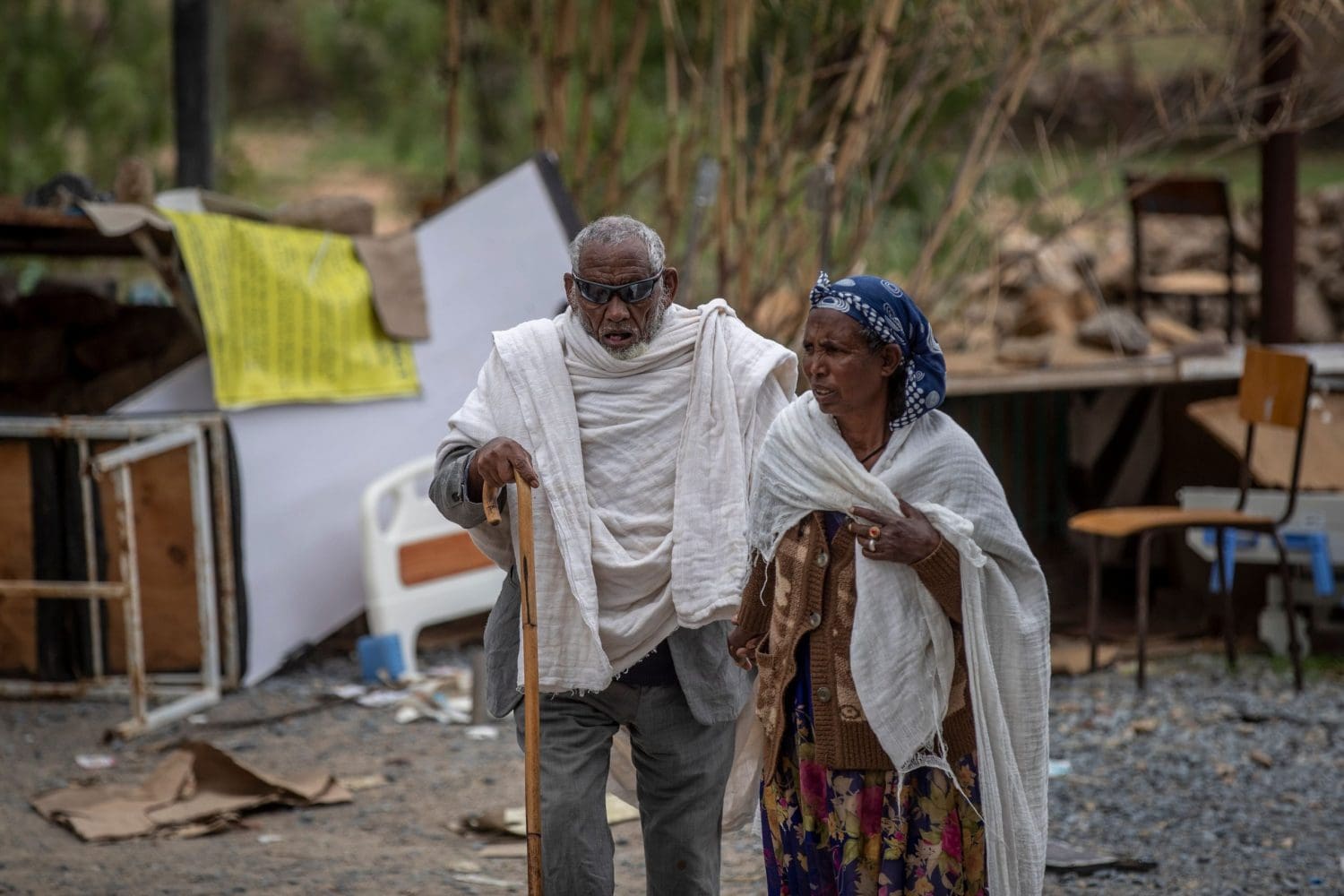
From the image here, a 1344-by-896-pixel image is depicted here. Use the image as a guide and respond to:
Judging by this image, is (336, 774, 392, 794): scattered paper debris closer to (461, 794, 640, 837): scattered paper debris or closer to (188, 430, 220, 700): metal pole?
(461, 794, 640, 837): scattered paper debris

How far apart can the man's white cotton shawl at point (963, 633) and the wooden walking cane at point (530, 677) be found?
52cm

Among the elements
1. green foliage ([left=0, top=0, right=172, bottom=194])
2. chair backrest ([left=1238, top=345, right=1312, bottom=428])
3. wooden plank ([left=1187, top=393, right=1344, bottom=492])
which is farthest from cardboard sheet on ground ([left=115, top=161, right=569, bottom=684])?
green foliage ([left=0, top=0, right=172, bottom=194])

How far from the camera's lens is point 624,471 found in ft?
9.72

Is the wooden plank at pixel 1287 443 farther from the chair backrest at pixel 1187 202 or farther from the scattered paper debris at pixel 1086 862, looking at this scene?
the scattered paper debris at pixel 1086 862

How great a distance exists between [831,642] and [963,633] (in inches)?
9.0

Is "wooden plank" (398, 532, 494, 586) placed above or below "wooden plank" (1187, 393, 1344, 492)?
below

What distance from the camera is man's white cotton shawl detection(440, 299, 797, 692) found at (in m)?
2.91

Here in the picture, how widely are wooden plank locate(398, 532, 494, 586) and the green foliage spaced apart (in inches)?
→ 288

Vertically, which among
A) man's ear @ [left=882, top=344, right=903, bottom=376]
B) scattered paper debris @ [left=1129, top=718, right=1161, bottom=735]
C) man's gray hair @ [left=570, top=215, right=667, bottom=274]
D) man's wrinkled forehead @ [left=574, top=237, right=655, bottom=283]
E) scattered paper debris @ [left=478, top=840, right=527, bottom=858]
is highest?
man's gray hair @ [left=570, top=215, right=667, bottom=274]

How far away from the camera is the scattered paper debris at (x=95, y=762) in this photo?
5375 mm

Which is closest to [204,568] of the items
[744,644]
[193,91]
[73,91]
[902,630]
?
[193,91]

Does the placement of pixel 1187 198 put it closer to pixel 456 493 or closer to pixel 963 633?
pixel 963 633

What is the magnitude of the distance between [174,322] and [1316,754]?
5.47m

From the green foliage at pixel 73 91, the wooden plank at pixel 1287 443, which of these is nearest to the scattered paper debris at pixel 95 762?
the wooden plank at pixel 1287 443
